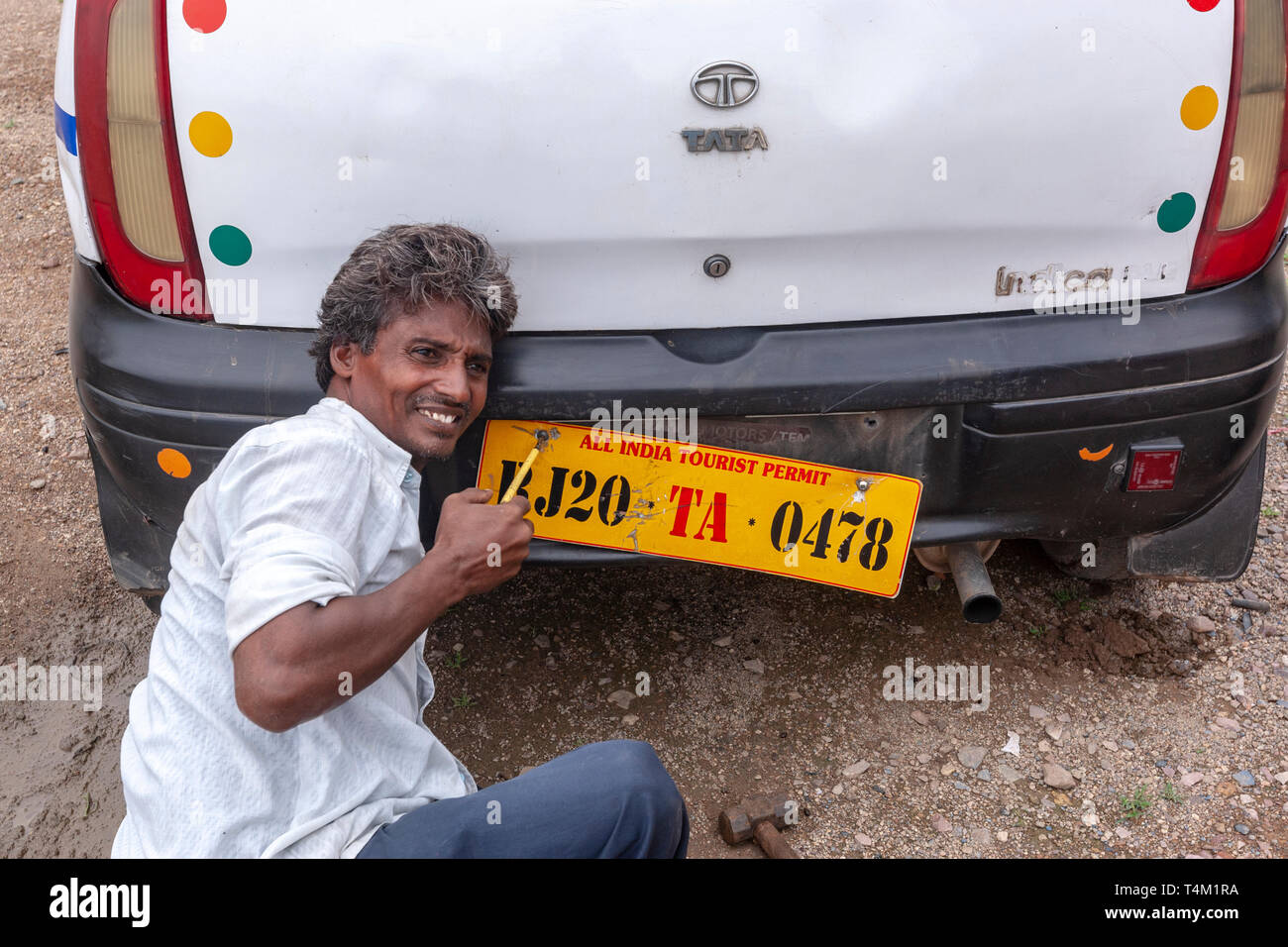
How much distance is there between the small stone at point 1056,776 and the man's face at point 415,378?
1.59 metres

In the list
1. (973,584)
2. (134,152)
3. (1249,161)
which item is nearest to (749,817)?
(973,584)

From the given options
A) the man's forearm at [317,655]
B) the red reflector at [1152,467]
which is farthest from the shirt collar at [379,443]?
the red reflector at [1152,467]

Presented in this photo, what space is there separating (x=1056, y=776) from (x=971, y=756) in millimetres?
190

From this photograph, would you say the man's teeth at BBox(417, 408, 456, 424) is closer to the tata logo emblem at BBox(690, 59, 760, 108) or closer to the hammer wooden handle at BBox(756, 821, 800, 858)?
the tata logo emblem at BBox(690, 59, 760, 108)

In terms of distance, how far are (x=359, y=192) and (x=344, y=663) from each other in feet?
2.95

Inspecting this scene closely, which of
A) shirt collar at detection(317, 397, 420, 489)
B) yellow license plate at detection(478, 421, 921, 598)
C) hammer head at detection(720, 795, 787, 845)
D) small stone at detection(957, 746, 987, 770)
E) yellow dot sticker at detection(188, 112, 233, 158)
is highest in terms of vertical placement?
yellow dot sticker at detection(188, 112, 233, 158)

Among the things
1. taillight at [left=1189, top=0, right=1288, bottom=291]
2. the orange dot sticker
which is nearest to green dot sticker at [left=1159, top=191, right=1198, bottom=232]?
taillight at [left=1189, top=0, right=1288, bottom=291]

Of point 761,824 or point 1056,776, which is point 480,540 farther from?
point 1056,776

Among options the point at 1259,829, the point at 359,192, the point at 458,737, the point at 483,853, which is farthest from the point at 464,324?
the point at 1259,829

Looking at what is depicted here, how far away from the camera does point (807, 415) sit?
2127mm

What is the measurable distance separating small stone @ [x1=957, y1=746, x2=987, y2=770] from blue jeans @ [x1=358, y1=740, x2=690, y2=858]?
118 cm

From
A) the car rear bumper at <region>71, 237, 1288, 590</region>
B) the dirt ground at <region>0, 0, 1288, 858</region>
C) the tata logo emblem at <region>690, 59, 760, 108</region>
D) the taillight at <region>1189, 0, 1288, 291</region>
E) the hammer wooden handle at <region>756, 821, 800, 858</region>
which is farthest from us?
the dirt ground at <region>0, 0, 1288, 858</region>

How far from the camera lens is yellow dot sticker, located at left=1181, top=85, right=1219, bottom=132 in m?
1.98

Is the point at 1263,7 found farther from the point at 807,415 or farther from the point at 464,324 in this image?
the point at 464,324
